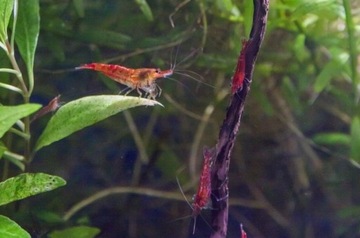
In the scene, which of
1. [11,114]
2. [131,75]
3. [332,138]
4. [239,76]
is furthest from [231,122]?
[332,138]

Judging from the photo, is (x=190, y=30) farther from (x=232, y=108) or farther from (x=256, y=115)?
(x=232, y=108)

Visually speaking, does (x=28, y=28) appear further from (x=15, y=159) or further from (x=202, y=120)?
(x=202, y=120)

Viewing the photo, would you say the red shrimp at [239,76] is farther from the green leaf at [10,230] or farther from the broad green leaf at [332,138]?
the broad green leaf at [332,138]

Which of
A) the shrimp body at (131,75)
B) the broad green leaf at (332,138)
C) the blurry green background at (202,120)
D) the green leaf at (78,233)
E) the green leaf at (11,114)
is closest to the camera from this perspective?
the green leaf at (11,114)

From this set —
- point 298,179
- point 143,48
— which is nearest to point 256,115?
point 298,179

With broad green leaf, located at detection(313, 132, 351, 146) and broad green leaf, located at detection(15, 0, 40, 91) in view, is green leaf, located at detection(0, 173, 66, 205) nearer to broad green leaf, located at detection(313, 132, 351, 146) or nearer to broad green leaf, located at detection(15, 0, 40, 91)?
broad green leaf, located at detection(15, 0, 40, 91)

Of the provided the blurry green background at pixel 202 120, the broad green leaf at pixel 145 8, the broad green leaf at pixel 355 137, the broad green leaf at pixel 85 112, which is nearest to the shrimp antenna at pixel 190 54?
the blurry green background at pixel 202 120

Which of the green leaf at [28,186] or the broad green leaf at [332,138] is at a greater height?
the green leaf at [28,186]
